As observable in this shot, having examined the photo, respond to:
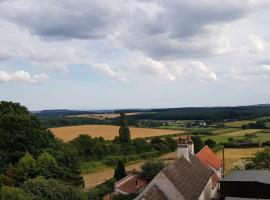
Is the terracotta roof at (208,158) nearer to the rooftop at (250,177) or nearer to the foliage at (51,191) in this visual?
the rooftop at (250,177)

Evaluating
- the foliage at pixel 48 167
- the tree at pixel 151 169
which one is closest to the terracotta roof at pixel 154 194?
the foliage at pixel 48 167

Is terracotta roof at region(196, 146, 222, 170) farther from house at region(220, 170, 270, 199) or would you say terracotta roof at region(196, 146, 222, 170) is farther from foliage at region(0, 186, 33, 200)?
foliage at region(0, 186, 33, 200)

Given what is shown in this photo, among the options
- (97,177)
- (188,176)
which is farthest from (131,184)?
(97,177)

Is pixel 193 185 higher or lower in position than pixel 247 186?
higher

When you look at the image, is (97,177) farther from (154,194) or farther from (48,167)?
(154,194)

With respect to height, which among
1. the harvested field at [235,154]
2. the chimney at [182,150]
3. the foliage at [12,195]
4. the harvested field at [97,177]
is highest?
the chimney at [182,150]

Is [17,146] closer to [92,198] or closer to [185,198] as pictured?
[92,198]
